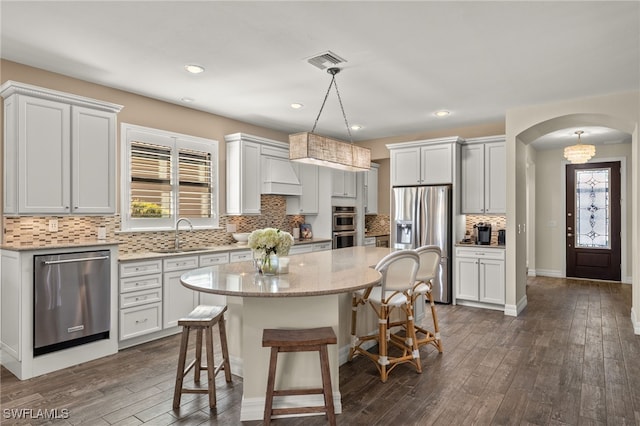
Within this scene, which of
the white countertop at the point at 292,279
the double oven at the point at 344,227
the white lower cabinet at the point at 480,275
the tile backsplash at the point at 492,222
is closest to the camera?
the white countertop at the point at 292,279

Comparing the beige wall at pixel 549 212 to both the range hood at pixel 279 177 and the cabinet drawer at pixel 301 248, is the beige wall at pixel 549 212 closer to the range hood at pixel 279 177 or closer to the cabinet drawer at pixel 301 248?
the cabinet drawer at pixel 301 248

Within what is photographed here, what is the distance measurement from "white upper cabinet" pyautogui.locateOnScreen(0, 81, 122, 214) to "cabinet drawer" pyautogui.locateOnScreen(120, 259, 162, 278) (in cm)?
56

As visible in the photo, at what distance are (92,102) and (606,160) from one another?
8.54 metres

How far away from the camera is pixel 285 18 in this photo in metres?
2.70

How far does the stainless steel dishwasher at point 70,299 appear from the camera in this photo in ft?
10.4

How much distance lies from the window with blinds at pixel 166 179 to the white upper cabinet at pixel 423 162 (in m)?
2.88

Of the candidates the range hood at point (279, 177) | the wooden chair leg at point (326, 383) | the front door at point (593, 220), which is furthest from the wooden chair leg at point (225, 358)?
the front door at point (593, 220)

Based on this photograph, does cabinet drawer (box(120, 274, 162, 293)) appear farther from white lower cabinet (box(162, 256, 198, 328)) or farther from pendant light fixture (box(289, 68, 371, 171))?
pendant light fixture (box(289, 68, 371, 171))

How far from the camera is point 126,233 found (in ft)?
14.2

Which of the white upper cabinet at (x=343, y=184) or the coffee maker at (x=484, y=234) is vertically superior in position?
the white upper cabinet at (x=343, y=184)

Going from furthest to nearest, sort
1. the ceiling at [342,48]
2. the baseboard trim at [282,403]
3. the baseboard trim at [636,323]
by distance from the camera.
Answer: the baseboard trim at [636,323], the ceiling at [342,48], the baseboard trim at [282,403]

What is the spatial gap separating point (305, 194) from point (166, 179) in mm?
2339

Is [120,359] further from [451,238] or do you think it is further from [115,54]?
[451,238]

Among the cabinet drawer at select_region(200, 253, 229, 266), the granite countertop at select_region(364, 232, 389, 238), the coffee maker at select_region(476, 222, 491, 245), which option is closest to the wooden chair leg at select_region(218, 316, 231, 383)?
the cabinet drawer at select_region(200, 253, 229, 266)
